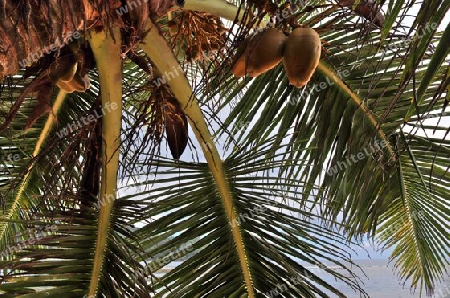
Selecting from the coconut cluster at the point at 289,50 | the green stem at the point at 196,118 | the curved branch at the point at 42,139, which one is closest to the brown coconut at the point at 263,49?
the coconut cluster at the point at 289,50

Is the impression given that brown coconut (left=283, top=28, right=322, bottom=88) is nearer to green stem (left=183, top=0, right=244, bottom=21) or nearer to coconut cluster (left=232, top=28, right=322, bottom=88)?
coconut cluster (left=232, top=28, right=322, bottom=88)

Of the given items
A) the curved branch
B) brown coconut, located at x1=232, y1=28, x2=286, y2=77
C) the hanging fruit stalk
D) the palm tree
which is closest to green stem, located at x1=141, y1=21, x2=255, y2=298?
the palm tree

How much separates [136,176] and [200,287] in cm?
40

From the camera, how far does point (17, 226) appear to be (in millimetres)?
2090

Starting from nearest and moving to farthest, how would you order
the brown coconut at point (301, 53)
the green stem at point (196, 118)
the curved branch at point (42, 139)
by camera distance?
the brown coconut at point (301, 53) < the green stem at point (196, 118) < the curved branch at point (42, 139)

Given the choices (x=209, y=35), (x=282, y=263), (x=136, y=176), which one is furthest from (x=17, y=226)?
(x=282, y=263)

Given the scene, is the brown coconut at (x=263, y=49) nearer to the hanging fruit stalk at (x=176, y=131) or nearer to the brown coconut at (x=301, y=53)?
the brown coconut at (x=301, y=53)

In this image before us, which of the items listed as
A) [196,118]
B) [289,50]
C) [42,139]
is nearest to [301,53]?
[289,50]

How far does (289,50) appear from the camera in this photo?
3.30 ft

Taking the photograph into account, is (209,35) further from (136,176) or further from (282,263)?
(282,263)

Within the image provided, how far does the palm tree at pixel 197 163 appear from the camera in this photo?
44.0 inches

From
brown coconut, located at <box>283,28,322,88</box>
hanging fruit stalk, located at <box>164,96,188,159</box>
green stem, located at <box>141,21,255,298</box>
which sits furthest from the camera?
hanging fruit stalk, located at <box>164,96,188,159</box>

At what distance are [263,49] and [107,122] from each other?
492 mm

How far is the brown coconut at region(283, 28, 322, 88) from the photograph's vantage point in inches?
39.1
